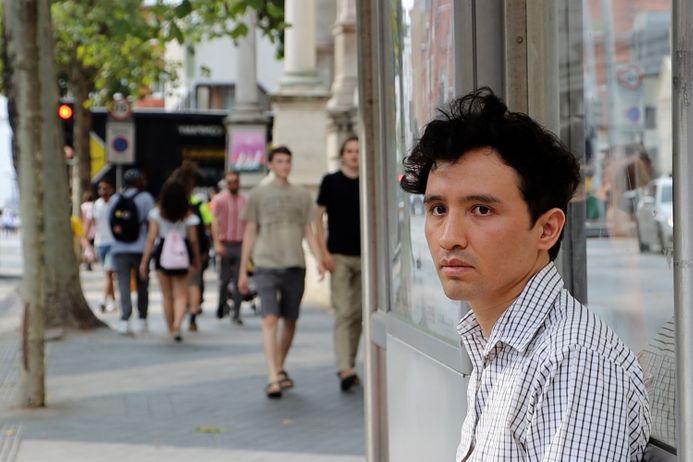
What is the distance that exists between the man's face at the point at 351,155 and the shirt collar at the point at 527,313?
8030 mm

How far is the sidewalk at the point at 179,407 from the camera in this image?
26.7 ft

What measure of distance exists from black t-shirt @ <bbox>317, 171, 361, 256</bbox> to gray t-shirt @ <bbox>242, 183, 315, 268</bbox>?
298 mm

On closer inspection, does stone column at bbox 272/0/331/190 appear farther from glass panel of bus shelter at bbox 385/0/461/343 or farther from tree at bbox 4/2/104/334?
glass panel of bus shelter at bbox 385/0/461/343

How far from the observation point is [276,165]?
10828mm

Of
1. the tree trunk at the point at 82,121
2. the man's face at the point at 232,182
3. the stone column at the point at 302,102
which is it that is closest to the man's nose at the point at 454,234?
the man's face at the point at 232,182

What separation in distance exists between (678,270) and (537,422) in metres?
0.43

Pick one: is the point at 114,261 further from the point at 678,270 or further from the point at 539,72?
the point at 678,270

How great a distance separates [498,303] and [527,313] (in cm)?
8

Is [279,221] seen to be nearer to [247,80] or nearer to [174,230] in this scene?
[174,230]

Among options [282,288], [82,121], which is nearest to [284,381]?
[282,288]

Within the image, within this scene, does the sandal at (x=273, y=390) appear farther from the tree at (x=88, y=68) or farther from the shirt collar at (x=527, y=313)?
the tree at (x=88, y=68)

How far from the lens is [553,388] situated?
2.16 m

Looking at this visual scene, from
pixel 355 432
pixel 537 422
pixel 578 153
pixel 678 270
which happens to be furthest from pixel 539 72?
pixel 355 432

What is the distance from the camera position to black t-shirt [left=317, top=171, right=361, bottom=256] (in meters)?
10.5
